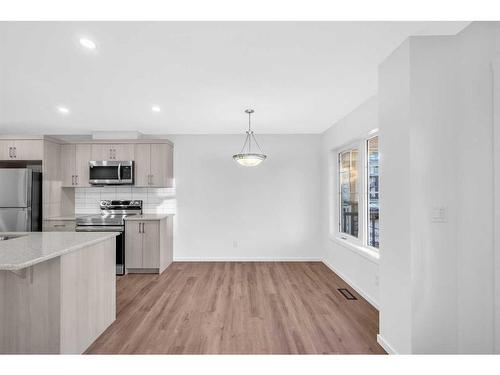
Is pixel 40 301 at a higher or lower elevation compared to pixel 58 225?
lower

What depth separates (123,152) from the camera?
461cm

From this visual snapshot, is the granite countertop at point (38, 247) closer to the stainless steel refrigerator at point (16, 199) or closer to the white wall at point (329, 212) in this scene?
the stainless steel refrigerator at point (16, 199)

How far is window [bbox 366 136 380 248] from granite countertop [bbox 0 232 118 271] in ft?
10.4

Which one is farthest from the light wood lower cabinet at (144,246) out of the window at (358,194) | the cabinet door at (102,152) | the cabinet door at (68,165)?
the window at (358,194)

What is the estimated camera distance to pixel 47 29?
182cm

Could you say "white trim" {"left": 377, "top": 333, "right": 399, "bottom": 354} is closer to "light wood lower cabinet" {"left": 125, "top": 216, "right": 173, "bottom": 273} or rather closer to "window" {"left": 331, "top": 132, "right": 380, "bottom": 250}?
"window" {"left": 331, "top": 132, "right": 380, "bottom": 250}

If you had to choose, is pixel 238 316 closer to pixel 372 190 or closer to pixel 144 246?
pixel 144 246

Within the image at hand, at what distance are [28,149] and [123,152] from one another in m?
1.43

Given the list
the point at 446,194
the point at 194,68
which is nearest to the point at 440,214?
the point at 446,194

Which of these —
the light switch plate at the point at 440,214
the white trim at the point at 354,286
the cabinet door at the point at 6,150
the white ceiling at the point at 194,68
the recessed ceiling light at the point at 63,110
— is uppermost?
the white ceiling at the point at 194,68

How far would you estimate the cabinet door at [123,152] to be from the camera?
4.60 meters

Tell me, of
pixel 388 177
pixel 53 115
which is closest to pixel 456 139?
pixel 388 177

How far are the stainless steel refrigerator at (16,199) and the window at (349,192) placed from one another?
5072mm
